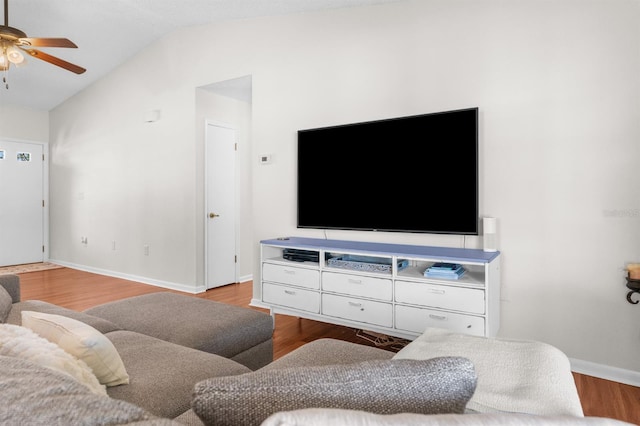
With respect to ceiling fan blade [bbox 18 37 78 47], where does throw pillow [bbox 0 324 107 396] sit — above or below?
below

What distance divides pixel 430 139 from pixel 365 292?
1.23 meters

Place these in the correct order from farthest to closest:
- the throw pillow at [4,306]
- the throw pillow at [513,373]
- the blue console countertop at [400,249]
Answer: the blue console countertop at [400,249], the throw pillow at [4,306], the throw pillow at [513,373]

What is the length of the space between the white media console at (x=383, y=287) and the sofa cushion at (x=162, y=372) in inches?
56.9

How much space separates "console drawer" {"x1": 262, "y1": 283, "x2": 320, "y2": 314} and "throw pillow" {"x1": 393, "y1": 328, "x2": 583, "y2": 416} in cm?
152

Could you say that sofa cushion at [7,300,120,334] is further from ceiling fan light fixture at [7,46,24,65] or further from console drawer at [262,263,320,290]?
ceiling fan light fixture at [7,46,24,65]

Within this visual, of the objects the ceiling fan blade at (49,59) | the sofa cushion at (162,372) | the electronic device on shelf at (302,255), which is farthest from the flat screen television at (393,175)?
the ceiling fan blade at (49,59)

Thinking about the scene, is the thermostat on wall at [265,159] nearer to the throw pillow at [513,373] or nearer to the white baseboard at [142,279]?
the white baseboard at [142,279]

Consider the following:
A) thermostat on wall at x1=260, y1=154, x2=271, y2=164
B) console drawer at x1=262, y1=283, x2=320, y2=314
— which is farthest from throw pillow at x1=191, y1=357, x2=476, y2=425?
thermostat on wall at x1=260, y1=154, x2=271, y2=164

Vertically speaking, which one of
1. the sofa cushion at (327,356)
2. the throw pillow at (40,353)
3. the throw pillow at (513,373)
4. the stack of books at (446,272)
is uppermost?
the throw pillow at (40,353)

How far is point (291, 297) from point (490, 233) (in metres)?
1.59

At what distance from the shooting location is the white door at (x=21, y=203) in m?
6.23

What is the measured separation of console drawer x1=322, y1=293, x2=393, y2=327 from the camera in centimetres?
277

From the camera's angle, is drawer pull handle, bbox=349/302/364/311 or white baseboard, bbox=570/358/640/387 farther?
drawer pull handle, bbox=349/302/364/311

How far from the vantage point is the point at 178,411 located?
1.25 metres
